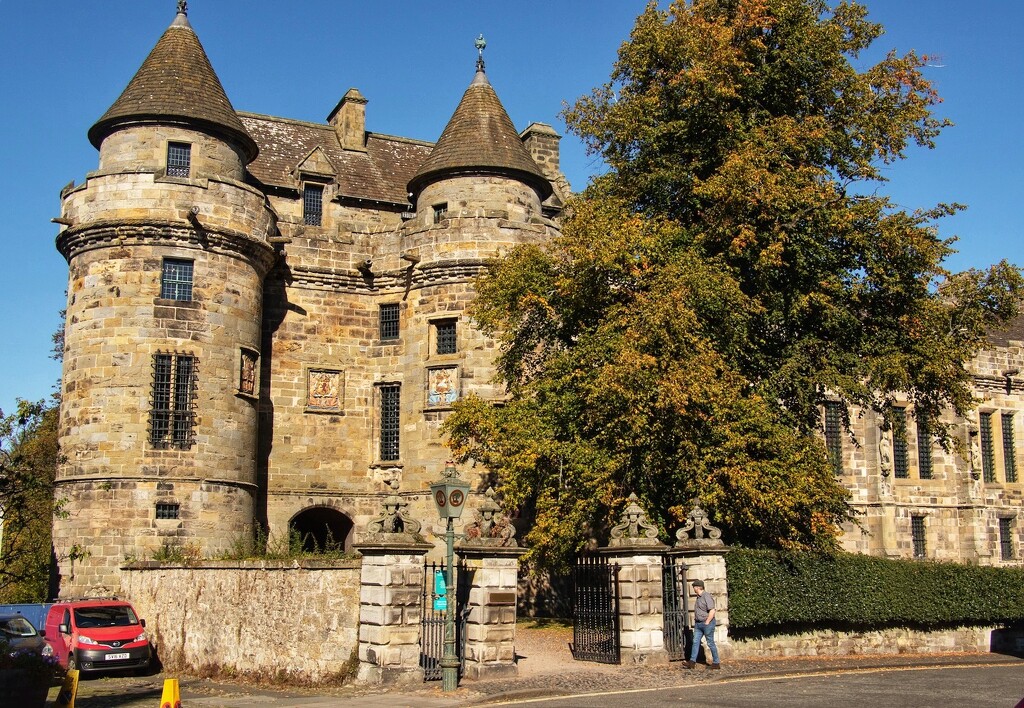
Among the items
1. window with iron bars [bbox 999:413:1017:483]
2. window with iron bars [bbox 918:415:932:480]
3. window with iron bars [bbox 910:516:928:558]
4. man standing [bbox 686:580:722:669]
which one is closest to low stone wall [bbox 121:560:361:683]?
man standing [bbox 686:580:722:669]

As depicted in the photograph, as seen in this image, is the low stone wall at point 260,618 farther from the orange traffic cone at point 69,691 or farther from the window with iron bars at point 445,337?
the window with iron bars at point 445,337

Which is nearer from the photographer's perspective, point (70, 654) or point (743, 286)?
point (70, 654)

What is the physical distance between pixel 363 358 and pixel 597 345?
10.4 meters

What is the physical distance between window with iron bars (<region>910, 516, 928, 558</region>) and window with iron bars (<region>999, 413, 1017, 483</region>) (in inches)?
184

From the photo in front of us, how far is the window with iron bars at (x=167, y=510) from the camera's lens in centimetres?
2455

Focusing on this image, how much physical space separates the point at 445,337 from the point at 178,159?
8.43 m

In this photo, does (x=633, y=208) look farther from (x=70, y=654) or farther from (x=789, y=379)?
(x=70, y=654)

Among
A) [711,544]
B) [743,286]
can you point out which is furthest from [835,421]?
[711,544]

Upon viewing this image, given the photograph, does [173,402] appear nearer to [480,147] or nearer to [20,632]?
[20,632]

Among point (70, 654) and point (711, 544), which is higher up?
point (711, 544)

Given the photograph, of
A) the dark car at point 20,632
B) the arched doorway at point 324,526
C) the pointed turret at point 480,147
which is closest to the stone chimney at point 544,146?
the pointed turret at point 480,147

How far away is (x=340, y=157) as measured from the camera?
3472 centimetres

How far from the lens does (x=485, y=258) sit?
28391mm

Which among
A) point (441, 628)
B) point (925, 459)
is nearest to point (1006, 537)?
point (925, 459)
